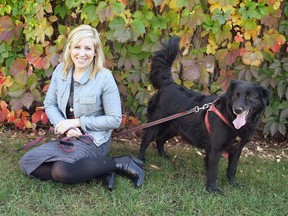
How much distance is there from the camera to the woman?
9.63ft

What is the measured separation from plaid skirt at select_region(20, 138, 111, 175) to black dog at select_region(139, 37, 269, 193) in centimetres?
80

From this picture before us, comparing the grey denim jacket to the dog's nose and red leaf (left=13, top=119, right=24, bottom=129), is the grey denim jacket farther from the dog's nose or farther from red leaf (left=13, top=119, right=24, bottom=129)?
A: red leaf (left=13, top=119, right=24, bottom=129)

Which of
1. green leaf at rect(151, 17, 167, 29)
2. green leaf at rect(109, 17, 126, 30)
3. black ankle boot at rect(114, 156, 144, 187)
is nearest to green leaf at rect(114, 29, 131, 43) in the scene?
green leaf at rect(109, 17, 126, 30)

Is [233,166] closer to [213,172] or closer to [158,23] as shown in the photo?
[213,172]

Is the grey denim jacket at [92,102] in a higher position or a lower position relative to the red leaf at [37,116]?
higher

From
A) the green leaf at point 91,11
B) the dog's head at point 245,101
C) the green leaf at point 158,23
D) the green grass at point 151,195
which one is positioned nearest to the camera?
the green grass at point 151,195

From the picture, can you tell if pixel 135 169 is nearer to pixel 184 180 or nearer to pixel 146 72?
pixel 184 180

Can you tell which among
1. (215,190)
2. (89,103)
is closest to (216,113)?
(215,190)

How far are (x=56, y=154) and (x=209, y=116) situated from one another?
1221mm

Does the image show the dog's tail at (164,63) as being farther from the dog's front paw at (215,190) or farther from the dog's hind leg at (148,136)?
the dog's front paw at (215,190)

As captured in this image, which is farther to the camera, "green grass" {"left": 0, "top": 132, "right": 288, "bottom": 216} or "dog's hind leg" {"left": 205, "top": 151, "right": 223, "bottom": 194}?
"dog's hind leg" {"left": 205, "top": 151, "right": 223, "bottom": 194}

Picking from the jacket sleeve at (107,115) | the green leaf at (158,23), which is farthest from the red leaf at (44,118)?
the green leaf at (158,23)

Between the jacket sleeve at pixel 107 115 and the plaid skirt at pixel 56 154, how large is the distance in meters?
0.15

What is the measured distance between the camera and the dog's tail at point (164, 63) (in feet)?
11.4
